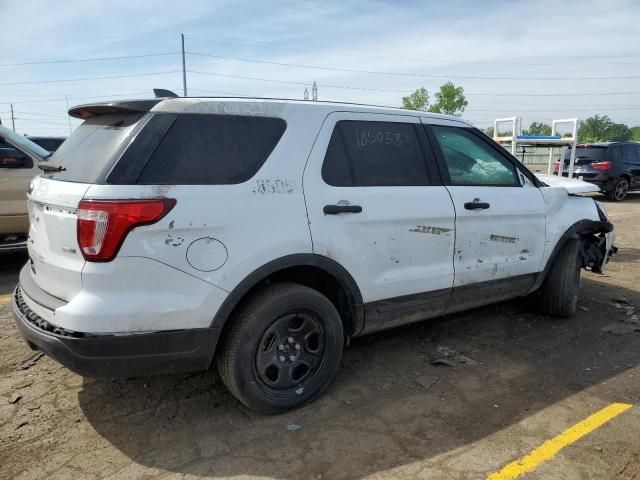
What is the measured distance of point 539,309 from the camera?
4824 millimetres

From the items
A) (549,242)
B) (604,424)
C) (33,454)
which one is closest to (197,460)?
(33,454)

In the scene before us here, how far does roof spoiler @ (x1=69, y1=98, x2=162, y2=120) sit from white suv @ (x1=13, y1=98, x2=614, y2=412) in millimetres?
13

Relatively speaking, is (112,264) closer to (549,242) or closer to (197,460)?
(197,460)

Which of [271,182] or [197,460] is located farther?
[271,182]

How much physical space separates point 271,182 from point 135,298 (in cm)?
A: 94

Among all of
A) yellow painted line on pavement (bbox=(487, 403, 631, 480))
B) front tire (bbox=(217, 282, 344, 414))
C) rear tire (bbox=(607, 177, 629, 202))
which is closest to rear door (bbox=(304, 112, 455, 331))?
front tire (bbox=(217, 282, 344, 414))

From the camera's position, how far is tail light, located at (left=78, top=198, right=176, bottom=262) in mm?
2387

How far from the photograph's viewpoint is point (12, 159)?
6.26 m

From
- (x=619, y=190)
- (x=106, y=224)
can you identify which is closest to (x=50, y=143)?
(x=106, y=224)

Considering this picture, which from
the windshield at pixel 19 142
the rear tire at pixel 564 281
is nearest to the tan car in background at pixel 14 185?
the windshield at pixel 19 142

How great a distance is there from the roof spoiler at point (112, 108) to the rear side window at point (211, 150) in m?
0.20

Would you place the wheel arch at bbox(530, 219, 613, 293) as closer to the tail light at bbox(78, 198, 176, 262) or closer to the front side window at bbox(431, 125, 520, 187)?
the front side window at bbox(431, 125, 520, 187)

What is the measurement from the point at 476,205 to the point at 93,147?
8.38 feet

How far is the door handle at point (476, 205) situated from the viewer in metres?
3.65
